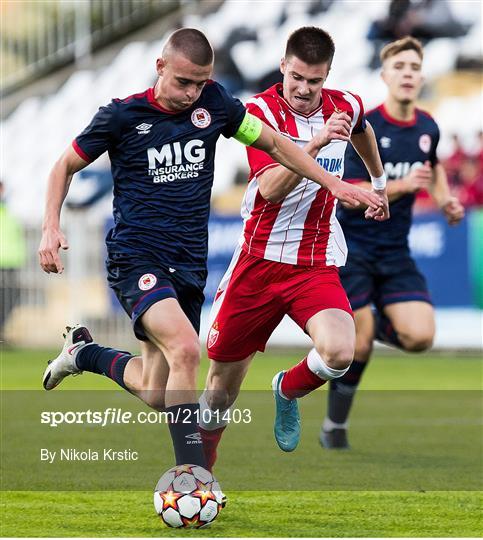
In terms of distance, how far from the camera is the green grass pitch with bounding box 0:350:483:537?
575cm

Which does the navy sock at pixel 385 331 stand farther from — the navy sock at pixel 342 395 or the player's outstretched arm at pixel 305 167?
the player's outstretched arm at pixel 305 167

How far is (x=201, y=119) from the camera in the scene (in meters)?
6.55

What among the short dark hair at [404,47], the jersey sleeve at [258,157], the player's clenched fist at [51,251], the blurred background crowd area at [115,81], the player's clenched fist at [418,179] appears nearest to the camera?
the player's clenched fist at [51,251]

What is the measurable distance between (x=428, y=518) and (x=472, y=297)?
1051cm

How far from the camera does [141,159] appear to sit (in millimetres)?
6520

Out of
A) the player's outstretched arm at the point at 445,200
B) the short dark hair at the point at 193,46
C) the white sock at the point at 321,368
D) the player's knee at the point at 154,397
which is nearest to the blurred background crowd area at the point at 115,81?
the player's outstretched arm at the point at 445,200

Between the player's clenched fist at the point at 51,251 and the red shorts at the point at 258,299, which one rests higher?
the player's clenched fist at the point at 51,251

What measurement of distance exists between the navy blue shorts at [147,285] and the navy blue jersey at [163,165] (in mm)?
55

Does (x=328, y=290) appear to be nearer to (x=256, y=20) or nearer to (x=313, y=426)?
(x=313, y=426)

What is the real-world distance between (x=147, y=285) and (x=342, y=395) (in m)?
2.93

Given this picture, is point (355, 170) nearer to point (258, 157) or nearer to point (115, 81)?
point (258, 157)

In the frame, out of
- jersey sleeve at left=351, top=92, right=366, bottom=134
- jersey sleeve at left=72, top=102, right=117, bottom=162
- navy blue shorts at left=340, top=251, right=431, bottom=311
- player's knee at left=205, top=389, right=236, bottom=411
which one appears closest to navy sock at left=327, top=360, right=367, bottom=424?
navy blue shorts at left=340, top=251, right=431, bottom=311

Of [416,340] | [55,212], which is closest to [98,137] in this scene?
[55,212]

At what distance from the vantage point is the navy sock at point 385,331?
358 inches
